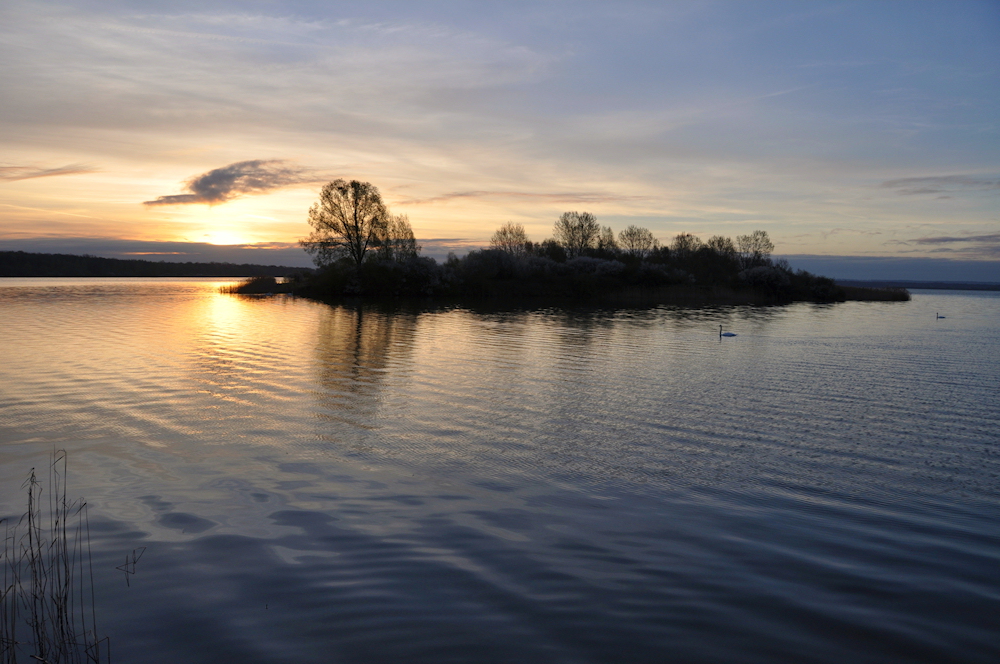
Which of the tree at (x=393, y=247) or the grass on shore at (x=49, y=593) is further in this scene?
the tree at (x=393, y=247)

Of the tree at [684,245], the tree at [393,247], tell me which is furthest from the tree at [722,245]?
the tree at [393,247]

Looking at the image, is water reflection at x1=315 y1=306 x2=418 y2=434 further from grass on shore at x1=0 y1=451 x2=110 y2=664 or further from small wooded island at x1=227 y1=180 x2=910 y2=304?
small wooded island at x1=227 y1=180 x2=910 y2=304

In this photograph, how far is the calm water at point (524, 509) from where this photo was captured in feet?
16.3

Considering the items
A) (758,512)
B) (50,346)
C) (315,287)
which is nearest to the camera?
(758,512)

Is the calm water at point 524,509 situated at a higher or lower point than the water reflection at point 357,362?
lower

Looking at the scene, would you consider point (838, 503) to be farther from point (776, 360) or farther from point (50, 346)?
point (50, 346)

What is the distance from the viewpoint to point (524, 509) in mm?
7641

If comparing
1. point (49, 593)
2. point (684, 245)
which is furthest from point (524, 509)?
point (684, 245)

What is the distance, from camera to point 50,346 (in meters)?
21.4

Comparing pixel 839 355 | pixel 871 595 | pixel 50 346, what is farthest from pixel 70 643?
pixel 839 355

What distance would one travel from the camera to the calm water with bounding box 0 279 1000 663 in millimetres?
4965

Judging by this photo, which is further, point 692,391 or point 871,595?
point 692,391

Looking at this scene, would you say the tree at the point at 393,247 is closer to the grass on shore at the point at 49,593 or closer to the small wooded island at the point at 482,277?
the small wooded island at the point at 482,277

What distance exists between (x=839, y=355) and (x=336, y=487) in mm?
21509
